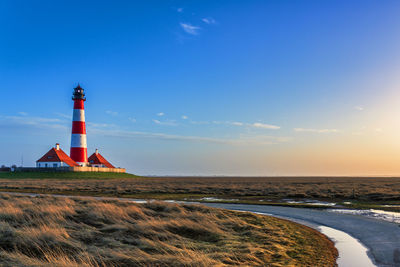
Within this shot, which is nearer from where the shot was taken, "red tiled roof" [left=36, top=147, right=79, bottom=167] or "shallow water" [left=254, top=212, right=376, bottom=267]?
"shallow water" [left=254, top=212, right=376, bottom=267]

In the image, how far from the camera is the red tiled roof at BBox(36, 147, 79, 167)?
3351 inches

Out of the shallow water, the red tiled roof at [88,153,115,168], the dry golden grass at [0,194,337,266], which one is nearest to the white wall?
the red tiled roof at [88,153,115,168]

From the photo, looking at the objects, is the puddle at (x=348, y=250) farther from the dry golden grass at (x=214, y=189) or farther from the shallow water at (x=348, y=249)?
the dry golden grass at (x=214, y=189)

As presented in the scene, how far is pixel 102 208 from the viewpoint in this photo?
64.3 ft

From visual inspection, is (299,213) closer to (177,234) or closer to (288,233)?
(288,233)

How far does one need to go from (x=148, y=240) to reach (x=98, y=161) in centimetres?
9226

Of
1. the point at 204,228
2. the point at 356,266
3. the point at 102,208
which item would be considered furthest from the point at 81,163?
the point at 356,266

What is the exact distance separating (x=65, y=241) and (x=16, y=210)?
7.67 meters

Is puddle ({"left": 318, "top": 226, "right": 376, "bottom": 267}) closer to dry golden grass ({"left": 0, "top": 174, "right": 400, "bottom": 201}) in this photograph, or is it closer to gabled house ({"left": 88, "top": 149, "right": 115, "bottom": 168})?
dry golden grass ({"left": 0, "top": 174, "right": 400, "bottom": 201})

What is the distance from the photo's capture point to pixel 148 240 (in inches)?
496

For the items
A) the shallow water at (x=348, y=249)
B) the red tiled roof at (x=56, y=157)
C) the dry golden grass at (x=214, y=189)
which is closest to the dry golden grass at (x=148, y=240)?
the shallow water at (x=348, y=249)

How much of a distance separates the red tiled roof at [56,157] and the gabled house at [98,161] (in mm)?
10502

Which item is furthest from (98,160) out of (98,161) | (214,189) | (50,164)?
(214,189)

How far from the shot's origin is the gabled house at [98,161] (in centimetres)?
9965
